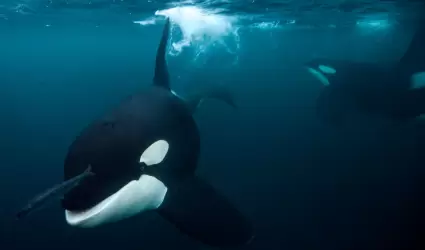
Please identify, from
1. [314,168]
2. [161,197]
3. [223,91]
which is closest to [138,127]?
[161,197]

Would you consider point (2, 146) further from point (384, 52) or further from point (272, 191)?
point (384, 52)

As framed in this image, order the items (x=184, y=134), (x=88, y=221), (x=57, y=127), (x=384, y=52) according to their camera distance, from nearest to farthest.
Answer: (x=88, y=221), (x=184, y=134), (x=57, y=127), (x=384, y=52)

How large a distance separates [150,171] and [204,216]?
53.6 inches

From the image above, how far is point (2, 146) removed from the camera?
894 inches

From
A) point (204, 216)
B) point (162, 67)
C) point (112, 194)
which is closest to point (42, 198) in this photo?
point (112, 194)

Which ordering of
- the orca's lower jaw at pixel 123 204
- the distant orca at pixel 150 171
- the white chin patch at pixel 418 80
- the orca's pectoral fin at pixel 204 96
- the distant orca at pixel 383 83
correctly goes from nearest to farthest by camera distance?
the orca's lower jaw at pixel 123 204 < the distant orca at pixel 150 171 < the orca's pectoral fin at pixel 204 96 < the white chin patch at pixel 418 80 < the distant orca at pixel 383 83

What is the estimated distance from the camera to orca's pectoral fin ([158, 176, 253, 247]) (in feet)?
17.4

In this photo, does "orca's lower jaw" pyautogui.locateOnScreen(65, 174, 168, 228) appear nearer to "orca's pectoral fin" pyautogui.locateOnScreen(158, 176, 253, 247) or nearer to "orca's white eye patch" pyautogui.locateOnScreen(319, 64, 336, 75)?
"orca's pectoral fin" pyautogui.locateOnScreen(158, 176, 253, 247)

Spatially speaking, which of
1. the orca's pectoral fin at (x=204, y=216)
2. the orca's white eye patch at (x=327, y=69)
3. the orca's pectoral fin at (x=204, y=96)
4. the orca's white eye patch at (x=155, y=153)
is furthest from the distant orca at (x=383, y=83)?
the orca's white eye patch at (x=155, y=153)

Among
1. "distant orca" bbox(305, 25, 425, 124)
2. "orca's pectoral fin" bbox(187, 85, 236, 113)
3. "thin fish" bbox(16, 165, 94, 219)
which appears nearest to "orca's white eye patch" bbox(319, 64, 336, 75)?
"distant orca" bbox(305, 25, 425, 124)

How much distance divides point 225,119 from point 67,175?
1918cm

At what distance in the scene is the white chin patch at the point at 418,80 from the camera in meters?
12.3

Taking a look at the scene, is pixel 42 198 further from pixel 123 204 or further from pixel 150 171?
pixel 150 171

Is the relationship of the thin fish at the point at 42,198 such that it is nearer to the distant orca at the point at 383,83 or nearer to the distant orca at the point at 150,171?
the distant orca at the point at 150,171
